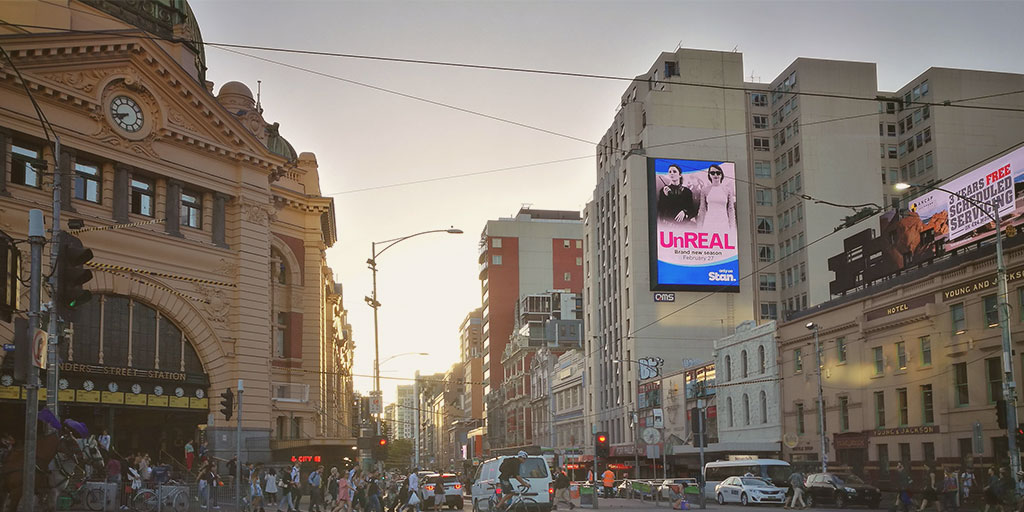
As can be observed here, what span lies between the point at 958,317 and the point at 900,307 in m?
4.41

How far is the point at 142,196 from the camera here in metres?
43.1

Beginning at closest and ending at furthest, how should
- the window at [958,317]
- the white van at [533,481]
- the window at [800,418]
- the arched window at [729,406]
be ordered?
the white van at [533,481]
the window at [958,317]
the window at [800,418]
the arched window at [729,406]

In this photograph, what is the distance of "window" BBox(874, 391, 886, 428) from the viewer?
53406 millimetres

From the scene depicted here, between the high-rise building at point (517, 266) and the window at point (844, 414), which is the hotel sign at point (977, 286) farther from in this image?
the high-rise building at point (517, 266)

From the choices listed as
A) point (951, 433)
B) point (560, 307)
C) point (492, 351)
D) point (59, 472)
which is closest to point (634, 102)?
point (560, 307)

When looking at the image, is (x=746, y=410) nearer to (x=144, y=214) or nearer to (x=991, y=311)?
(x=991, y=311)

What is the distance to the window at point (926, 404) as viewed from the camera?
49.6 metres

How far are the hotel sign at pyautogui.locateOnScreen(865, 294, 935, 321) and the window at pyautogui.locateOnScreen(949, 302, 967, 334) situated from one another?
5.06 feet

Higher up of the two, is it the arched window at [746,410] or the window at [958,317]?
the window at [958,317]

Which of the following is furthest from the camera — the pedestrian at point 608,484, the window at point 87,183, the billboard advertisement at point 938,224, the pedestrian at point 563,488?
the pedestrian at point 608,484

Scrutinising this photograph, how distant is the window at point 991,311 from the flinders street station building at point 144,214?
1257 inches

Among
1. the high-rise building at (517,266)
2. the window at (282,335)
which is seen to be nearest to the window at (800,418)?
the window at (282,335)

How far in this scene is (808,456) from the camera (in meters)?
59.9

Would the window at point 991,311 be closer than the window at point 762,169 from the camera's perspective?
Yes
